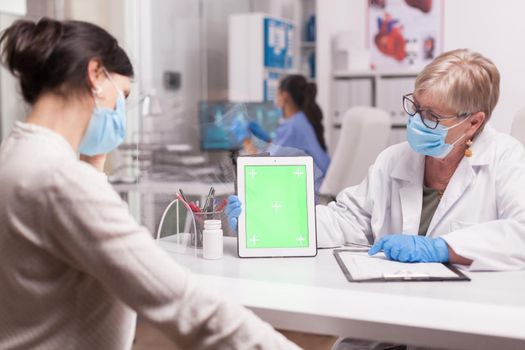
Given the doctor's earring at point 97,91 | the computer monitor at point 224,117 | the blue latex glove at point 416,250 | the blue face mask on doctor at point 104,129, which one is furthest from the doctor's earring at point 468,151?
the computer monitor at point 224,117

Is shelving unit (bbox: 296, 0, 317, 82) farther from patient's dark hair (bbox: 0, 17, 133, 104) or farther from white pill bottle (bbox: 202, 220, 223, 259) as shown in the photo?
patient's dark hair (bbox: 0, 17, 133, 104)

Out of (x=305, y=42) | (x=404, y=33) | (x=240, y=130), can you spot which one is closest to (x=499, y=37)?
(x=240, y=130)

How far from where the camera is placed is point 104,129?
3.96 ft

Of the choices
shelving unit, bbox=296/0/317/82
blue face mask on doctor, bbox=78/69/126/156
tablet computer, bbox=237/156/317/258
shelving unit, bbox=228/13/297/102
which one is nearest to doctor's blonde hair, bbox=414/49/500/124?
tablet computer, bbox=237/156/317/258

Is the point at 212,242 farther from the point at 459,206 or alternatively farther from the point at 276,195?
the point at 459,206

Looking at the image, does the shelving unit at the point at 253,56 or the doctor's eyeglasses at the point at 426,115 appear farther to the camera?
the shelving unit at the point at 253,56

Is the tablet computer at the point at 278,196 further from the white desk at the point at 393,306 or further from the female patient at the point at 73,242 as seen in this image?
the female patient at the point at 73,242

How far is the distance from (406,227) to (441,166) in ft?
0.64

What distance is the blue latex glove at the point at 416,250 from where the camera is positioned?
5.05 ft

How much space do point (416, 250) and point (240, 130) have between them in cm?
247

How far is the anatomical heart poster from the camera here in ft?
16.2

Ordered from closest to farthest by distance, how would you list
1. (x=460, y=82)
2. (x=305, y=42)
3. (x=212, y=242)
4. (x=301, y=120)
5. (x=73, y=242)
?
(x=73, y=242) < (x=212, y=242) < (x=460, y=82) < (x=301, y=120) < (x=305, y=42)

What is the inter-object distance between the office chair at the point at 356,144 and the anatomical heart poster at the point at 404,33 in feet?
4.37

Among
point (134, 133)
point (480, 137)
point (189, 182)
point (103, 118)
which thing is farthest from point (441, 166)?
point (134, 133)
